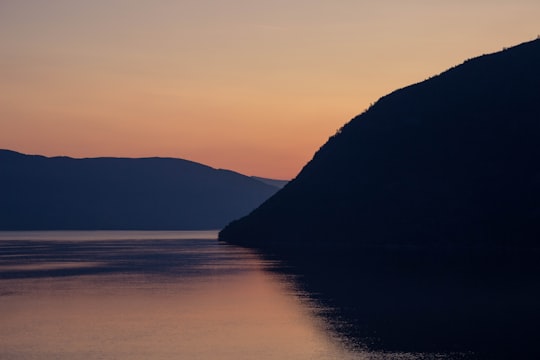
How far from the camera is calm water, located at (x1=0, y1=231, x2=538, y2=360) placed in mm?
54719

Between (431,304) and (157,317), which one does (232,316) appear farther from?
(431,304)

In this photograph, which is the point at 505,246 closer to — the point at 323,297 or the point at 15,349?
the point at 323,297

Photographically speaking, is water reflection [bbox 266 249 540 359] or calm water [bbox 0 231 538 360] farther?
water reflection [bbox 266 249 540 359]

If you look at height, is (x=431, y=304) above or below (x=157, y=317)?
above

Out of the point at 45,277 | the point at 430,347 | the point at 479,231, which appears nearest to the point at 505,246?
the point at 479,231

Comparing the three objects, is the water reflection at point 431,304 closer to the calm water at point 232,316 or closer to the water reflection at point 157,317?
the calm water at point 232,316

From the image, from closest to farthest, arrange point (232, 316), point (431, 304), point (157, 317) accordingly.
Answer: point (157, 317), point (232, 316), point (431, 304)

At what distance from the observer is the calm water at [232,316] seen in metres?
54.7

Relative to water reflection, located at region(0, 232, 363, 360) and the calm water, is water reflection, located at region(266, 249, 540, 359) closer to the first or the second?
the calm water

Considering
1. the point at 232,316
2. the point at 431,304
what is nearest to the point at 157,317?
the point at 232,316

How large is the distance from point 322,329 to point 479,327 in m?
11.0

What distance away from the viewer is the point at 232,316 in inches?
2857

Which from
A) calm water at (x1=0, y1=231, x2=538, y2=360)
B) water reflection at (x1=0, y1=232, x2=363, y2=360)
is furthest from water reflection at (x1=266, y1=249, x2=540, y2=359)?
water reflection at (x1=0, y1=232, x2=363, y2=360)

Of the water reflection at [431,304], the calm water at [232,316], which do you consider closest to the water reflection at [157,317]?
the calm water at [232,316]
